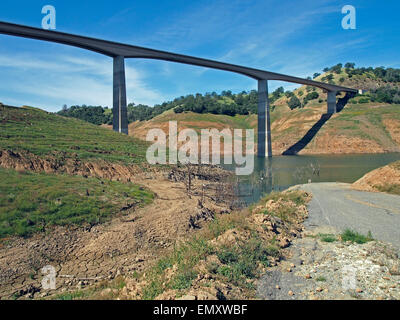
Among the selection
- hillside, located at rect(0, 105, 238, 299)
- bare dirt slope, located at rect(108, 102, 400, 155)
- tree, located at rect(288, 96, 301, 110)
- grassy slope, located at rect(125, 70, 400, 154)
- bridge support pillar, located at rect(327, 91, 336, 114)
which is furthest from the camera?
tree, located at rect(288, 96, 301, 110)

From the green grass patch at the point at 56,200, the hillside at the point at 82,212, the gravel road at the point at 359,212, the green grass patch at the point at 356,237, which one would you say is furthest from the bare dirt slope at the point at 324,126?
the green grass patch at the point at 356,237

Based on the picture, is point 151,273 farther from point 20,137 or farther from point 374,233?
point 20,137

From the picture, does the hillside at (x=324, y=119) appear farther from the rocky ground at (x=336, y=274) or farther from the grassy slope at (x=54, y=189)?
the rocky ground at (x=336, y=274)

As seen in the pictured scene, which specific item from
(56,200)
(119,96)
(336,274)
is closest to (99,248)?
(56,200)

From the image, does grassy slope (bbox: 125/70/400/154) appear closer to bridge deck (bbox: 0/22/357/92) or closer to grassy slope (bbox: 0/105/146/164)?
bridge deck (bbox: 0/22/357/92)

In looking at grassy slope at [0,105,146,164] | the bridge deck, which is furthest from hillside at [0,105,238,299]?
the bridge deck

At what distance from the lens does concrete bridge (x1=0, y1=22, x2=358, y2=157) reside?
139ft

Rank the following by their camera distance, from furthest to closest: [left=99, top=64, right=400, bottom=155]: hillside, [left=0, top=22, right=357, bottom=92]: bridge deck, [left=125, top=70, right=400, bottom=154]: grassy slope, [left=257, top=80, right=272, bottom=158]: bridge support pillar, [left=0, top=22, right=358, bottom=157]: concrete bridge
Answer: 1. [left=257, top=80, right=272, bottom=158]: bridge support pillar
2. [left=99, top=64, right=400, bottom=155]: hillside
3. [left=125, top=70, right=400, bottom=154]: grassy slope
4. [left=0, top=22, right=358, bottom=157]: concrete bridge
5. [left=0, top=22, right=357, bottom=92]: bridge deck

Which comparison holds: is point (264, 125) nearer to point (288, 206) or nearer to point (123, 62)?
point (123, 62)

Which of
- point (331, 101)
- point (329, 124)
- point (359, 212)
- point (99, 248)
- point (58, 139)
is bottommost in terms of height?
point (99, 248)

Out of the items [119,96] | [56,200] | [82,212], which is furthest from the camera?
[119,96]

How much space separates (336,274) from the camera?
26.1 ft

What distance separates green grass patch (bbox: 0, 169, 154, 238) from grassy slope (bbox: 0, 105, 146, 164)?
22.0 ft

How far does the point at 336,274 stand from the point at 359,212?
8.89m
